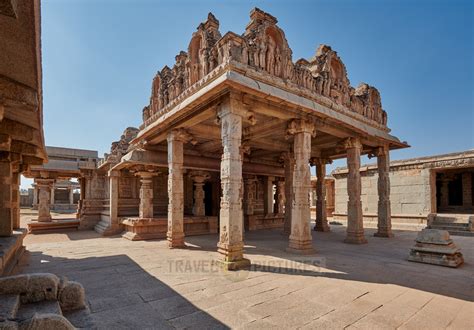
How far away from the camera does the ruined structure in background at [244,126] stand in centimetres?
555

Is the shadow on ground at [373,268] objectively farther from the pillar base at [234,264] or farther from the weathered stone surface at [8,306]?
the weathered stone surface at [8,306]

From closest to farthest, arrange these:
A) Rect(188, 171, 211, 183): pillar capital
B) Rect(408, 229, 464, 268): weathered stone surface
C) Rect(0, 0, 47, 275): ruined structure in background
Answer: Rect(0, 0, 47, 275): ruined structure in background
Rect(408, 229, 464, 268): weathered stone surface
Rect(188, 171, 211, 183): pillar capital

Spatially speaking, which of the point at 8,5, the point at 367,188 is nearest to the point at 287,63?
the point at 8,5

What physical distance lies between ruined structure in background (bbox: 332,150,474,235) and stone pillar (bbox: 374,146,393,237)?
292cm

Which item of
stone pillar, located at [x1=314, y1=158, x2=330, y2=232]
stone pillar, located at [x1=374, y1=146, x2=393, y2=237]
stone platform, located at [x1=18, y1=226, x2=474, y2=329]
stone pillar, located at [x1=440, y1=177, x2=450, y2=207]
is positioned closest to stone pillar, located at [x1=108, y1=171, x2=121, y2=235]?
stone platform, located at [x1=18, y1=226, x2=474, y2=329]

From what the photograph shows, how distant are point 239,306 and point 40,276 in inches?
102

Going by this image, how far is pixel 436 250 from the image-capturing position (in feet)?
19.5

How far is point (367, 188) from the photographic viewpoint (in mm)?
16016

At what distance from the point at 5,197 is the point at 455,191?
2548 centimetres

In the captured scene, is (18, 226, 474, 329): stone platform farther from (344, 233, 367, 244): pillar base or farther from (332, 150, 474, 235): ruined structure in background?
(332, 150, 474, 235): ruined structure in background

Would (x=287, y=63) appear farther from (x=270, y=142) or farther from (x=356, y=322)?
(x=356, y=322)

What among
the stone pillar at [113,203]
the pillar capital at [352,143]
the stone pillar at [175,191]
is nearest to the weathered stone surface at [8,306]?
the stone pillar at [175,191]

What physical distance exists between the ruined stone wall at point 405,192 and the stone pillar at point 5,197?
16957 millimetres

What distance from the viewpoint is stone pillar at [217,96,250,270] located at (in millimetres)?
5355
